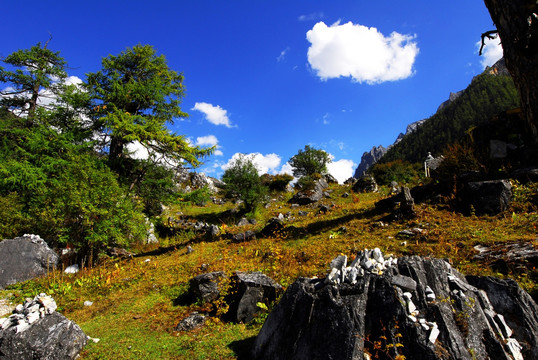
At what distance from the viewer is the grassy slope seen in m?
4.54

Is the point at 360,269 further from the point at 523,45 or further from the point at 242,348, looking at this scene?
the point at 523,45

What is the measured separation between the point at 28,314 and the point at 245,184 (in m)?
16.0

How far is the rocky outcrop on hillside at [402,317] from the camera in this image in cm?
293

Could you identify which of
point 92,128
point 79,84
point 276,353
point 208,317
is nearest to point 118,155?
point 92,128

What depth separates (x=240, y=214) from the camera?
19594 mm

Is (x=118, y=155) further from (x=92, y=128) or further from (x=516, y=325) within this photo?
(x=516, y=325)

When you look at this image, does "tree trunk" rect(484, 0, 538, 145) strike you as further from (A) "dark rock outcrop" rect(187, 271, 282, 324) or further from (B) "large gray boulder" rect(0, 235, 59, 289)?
(B) "large gray boulder" rect(0, 235, 59, 289)

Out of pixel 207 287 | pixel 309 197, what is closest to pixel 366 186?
pixel 309 197

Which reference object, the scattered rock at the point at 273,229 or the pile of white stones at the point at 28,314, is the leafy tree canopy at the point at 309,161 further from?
the pile of white stones at the point at 28,314

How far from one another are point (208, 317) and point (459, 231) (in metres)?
7.44

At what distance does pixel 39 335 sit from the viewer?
4.21 meters

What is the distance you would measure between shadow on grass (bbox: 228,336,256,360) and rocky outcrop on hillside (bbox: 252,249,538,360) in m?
0.26

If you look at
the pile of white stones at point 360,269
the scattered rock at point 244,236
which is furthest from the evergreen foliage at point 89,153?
the pile of white stones at point 360,269

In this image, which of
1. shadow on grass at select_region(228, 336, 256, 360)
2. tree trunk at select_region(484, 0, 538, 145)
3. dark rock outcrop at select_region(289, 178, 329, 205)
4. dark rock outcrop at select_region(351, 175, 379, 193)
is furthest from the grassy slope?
dark rock outcrop at select_region(351, 175, 379, 193)
